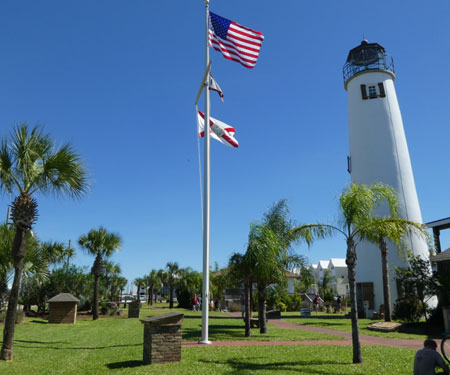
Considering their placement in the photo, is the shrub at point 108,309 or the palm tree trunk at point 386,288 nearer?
the palm tree trunk at point 386,288

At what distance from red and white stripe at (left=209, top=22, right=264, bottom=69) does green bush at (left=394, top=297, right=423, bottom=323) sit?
15.7 meters

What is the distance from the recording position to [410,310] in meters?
20.9

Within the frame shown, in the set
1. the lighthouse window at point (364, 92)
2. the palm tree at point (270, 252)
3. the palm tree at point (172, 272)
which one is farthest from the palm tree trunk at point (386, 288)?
the palm tree at point (172, 272)

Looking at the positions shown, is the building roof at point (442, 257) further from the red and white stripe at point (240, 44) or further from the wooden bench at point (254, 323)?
the red and white stripe at point (240, 44)

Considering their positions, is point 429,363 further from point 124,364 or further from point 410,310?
point 410,310

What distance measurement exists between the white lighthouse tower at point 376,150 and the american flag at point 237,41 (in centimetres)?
1708

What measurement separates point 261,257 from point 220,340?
3.72m

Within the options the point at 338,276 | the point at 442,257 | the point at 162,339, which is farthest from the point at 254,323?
the point at 338,276

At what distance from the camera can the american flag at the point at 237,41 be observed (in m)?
14.2

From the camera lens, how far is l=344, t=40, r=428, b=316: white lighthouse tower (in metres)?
27.0

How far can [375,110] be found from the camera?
2931 centimetres

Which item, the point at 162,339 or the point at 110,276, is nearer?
the point at 162,339

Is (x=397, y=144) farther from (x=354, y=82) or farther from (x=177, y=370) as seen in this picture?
(x=177, y=370)

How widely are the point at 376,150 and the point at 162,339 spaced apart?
23.3 meters
